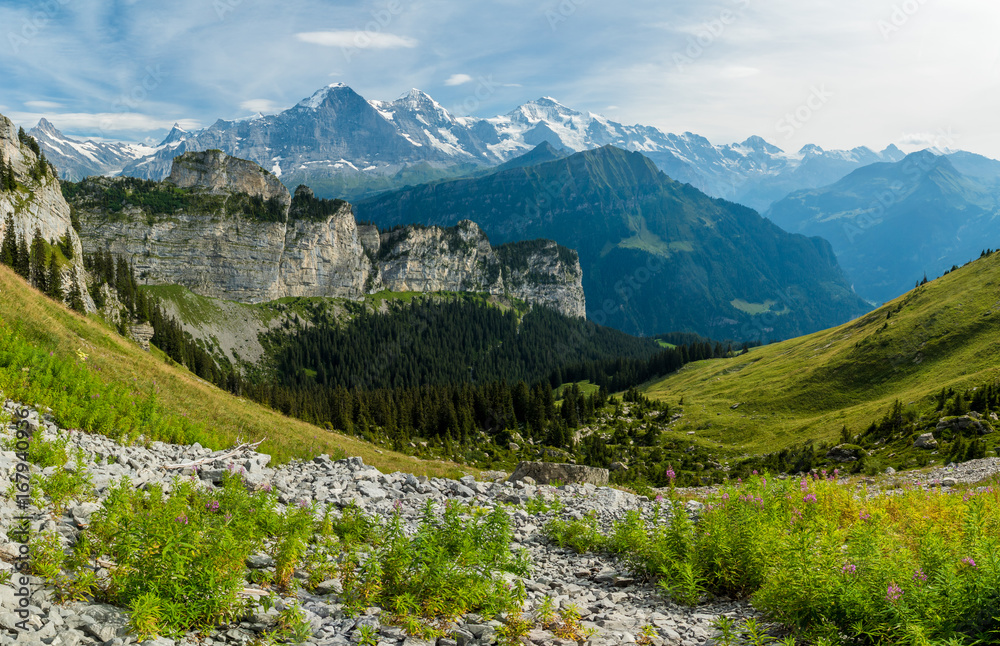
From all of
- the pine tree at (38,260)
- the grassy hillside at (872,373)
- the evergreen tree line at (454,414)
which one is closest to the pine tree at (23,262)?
the pine tree at (38,260)

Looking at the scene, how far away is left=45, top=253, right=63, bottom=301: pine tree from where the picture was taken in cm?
8068

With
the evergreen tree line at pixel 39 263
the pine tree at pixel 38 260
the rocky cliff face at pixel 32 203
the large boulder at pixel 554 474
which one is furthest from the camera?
the rocky cliff face at pixel 32 203

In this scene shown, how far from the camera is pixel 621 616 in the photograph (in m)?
9.92

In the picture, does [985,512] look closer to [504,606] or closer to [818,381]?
[504,606]

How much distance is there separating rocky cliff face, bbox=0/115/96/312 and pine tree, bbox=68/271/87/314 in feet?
3.05

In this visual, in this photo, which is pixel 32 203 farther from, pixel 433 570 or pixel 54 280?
pixel 433 570

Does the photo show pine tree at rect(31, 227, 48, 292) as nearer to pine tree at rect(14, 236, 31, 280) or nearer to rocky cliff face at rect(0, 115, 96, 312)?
pine tree at rect(14, 236, 31, 280)

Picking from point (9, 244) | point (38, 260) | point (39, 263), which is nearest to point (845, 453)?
point (9, 244)

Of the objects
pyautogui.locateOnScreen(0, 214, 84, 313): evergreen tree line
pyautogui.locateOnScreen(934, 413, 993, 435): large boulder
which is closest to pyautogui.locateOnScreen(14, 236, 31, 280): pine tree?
pyautogui.locateOnScreen(0, 214, 84, 313): evergreen tree line

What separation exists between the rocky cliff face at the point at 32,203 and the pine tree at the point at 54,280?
2076 millimetres

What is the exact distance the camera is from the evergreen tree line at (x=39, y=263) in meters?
80.1

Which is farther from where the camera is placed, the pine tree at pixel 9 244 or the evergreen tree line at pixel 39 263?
the evergreen tree line at pixel 39 263

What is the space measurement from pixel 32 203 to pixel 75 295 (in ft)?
96.7

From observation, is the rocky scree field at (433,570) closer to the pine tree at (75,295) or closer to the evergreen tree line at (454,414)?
the evergreen tree line at (454,414)
